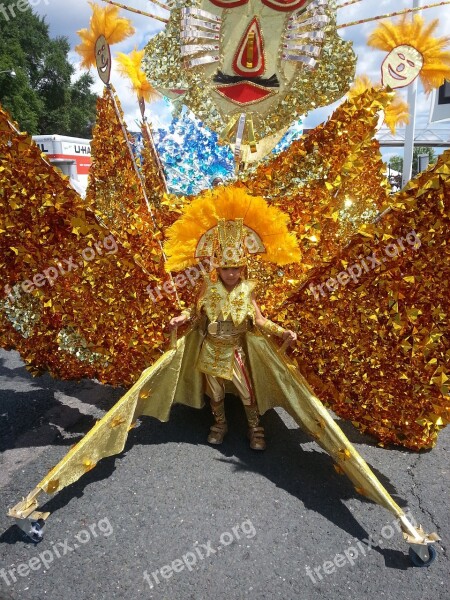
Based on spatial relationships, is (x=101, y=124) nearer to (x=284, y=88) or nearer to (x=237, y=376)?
(x=284, y=88)

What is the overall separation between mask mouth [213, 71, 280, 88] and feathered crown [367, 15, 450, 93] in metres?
1.40

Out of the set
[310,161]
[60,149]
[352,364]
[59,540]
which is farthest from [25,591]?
[60,149]

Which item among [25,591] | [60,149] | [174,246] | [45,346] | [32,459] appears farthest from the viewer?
[60,149]

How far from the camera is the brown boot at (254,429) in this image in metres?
3.09

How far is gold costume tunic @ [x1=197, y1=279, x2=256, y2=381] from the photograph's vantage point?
2.89 meters

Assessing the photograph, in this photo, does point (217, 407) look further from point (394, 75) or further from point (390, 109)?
point (390, 109)

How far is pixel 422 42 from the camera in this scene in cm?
383

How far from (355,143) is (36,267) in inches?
98.0

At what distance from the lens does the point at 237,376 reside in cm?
304

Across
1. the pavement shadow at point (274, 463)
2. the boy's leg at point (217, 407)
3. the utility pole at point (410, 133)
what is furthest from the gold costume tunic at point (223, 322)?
the utility pole at point (410, 133)

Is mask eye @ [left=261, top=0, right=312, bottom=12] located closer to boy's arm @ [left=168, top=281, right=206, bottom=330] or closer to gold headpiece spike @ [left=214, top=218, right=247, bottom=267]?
gold headpiece spike @ [left=214, top=218, right=247, bottom=267]

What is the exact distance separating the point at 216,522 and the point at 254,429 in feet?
2.60

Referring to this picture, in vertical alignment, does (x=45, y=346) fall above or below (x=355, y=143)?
below

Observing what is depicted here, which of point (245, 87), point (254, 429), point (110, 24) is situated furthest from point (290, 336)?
point (110, 24)
